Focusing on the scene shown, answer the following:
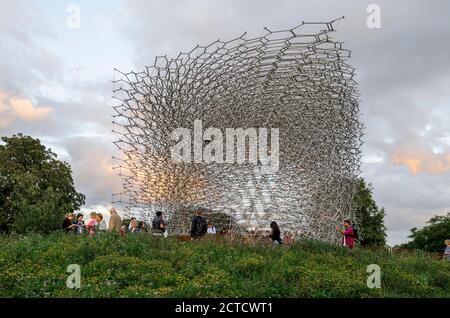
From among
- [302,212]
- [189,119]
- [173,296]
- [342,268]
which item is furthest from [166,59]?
[173,296]

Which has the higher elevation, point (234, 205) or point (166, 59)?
point (166, 59)

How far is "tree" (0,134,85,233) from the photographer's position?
51.9 m

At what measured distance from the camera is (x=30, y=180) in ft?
174

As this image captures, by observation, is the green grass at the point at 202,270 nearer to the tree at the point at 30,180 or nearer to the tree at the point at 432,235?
the tree at the point at 30,180

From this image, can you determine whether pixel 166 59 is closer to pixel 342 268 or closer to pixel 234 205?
pixel 234 205

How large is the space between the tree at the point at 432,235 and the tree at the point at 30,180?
3833 centimetres

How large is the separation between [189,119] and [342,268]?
20415mm

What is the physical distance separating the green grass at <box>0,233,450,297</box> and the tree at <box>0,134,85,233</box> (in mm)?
32379

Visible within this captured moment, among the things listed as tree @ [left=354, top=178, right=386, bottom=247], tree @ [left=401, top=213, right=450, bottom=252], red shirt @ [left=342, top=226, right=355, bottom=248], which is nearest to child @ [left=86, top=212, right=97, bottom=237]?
red shirt @ [left=342, top=226, right=355, bottom=248]

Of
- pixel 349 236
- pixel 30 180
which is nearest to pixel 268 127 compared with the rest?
pixel 349 236

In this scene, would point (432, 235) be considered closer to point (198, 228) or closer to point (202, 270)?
point (198, 228)

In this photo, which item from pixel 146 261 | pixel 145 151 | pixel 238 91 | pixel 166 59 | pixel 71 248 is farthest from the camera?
pixel 145 151
